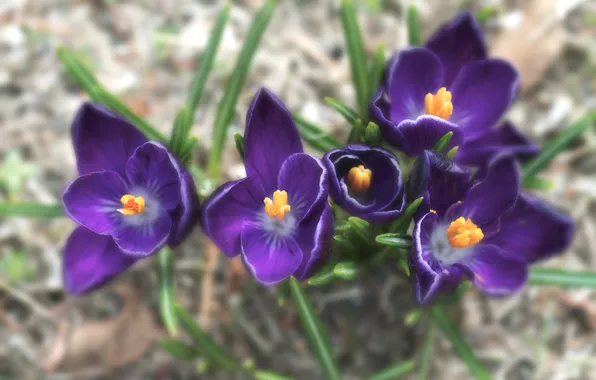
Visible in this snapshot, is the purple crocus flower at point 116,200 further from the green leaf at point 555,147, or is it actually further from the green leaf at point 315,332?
the green leaf at point 555,147

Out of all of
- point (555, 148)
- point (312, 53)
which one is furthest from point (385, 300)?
point (312, 53)

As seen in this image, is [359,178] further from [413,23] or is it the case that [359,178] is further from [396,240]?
[413,23]

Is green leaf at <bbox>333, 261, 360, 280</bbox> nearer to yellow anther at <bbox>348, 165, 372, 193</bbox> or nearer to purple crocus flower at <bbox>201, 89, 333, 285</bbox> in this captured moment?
purple crocus flower at <bbox>201, 89, 333, 285</bbox>

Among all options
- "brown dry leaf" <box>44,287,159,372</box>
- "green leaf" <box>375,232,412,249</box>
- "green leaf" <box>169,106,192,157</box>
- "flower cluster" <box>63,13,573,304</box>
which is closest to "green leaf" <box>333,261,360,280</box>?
"flower cluster" <box>63,13,573,304</box>

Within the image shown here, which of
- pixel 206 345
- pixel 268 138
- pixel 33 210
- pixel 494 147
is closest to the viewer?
pixel 268 138

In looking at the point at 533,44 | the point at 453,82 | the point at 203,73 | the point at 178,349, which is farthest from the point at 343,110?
the point at 533,44

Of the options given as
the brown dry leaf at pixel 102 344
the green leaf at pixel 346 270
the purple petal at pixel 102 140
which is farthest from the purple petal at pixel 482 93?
the brown dry leaf at pixel 102 344

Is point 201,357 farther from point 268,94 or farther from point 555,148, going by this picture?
point 555,148
